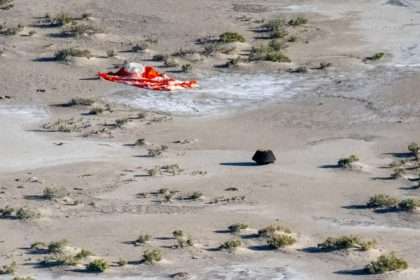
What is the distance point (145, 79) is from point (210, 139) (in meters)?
5.70

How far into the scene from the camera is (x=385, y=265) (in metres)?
31.7

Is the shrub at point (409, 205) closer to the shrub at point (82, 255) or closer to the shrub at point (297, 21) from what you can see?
the shrub at point (82, 255)

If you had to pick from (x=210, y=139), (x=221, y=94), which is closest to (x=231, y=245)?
(x=210, y=139)

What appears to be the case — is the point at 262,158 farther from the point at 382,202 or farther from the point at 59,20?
the point at 59,20

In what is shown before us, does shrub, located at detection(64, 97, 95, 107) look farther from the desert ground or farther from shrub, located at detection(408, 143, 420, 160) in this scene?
shrub, located at detection(408, 143, 420, 160)

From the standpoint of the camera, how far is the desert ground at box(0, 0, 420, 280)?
33.3m

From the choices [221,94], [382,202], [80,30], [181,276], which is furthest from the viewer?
[80,30]

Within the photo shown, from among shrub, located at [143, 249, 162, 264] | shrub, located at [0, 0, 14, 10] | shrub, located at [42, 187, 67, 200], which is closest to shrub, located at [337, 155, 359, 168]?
shrub, located at [42, 187, 67, 200]

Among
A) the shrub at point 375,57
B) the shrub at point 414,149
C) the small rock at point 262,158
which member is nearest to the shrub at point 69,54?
the shrub at point 375,57

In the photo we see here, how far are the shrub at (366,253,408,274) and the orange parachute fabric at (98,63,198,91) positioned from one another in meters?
15.8

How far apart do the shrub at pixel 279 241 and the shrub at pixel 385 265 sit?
2.03 m

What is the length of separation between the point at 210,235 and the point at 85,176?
17.5 feet

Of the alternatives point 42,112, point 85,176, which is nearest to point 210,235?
point 85,176

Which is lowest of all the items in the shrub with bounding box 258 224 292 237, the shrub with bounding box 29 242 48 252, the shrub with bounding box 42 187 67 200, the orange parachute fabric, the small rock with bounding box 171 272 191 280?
the small rock with bounding box 171 272 191 280
